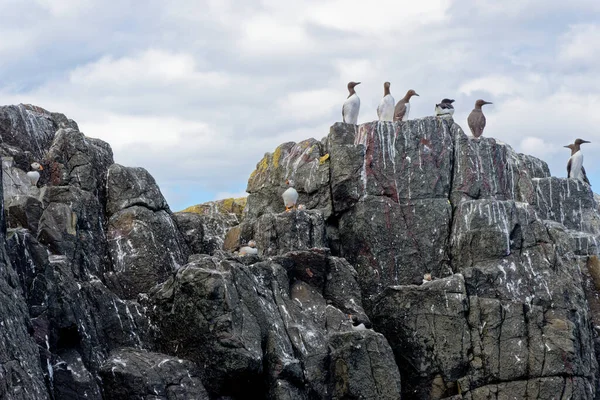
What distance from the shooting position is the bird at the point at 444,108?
3146cm

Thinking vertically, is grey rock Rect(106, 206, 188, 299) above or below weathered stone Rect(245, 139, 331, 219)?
below

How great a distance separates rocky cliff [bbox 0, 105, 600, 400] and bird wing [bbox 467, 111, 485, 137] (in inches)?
49.1

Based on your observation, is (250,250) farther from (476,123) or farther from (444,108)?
(444,108)

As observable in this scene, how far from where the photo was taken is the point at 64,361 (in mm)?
19344

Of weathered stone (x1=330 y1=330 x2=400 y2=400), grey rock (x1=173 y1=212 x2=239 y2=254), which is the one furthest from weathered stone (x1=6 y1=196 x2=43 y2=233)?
weathered stone (x1=330 y1=330 x2=400 y2=400)

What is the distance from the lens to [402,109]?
3111cm

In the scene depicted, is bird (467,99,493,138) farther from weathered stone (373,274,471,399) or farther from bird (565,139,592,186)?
weathered stone (373,274,471,399)

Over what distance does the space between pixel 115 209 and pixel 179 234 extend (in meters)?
1.85

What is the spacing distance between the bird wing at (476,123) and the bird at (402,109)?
5.87 feet

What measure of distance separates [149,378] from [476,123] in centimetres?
1473

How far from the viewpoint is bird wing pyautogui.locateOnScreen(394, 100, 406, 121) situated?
30.9 meters

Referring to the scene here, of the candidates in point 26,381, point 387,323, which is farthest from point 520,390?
point 26,381

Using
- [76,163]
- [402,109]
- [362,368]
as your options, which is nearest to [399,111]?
[402,109]

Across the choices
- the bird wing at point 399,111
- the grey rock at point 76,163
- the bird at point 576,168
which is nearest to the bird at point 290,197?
the grey rock at point 76,163
